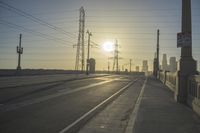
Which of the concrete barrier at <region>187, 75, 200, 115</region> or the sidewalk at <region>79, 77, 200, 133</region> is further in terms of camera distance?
the concrete barrier at <region>187, 75, 200, 115</region>

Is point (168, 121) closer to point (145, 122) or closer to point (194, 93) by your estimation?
point (145, 122)

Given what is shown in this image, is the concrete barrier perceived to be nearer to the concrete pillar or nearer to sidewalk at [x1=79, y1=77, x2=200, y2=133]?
sidewalk at [x1=79, y1=77, x2=200, y2=133]

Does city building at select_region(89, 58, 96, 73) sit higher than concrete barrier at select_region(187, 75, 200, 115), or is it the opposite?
city building at select_region(89, 58, 96, 73)

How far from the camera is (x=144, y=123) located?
10.1 meters

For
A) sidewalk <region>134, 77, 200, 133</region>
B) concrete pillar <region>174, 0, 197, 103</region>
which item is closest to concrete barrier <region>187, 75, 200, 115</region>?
sidewalk <region>134, 77, 200, 133</region>

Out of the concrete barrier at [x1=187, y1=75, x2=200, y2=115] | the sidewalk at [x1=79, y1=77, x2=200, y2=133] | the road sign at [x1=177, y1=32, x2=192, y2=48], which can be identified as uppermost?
the road sign at [x1=177, y1=32, x2=192, y2=48]

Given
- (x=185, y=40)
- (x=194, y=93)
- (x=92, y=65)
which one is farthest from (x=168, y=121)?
(x=92, y=65)

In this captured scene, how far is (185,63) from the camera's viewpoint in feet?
52.7

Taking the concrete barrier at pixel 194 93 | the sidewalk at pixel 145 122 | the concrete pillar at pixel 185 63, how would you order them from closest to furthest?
1. the sidewalk at pixel 145 122
2. the concrete barrier at pixel 194 93
3. the concrete pillar at pixel 185 63

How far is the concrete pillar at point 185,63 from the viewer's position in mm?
16016

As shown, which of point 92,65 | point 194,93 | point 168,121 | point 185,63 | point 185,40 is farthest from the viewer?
point 92,65

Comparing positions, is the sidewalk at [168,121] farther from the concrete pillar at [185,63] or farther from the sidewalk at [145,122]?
the concrete pillar at [185,63]

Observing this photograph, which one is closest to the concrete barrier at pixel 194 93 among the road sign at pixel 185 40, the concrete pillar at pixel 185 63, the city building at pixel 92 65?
the concrete pillar at pixel 185 63

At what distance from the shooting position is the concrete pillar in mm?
16016
